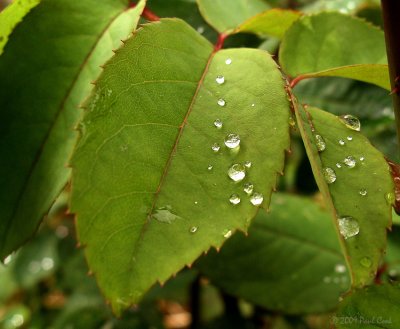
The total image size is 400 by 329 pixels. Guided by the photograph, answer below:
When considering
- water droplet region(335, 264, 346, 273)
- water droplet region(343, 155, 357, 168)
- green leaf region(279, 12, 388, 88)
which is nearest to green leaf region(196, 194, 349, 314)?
water droplet region(335, 264, 346, 273)

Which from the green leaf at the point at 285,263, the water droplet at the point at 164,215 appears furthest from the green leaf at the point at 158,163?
the green leaf at the point at 285,263

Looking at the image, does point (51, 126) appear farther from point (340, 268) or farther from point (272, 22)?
point (340, 268)

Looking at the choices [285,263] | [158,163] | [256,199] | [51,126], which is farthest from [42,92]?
[285,263]

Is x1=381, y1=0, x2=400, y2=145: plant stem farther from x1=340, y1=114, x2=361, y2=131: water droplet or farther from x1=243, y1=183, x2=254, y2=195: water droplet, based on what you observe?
x1=243, y1=183, x2=254, y2=195: water droplet

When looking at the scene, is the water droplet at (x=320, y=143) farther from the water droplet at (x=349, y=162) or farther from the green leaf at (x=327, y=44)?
the green leaf at (x=327, y=44)

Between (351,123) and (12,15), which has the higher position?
(12,15)

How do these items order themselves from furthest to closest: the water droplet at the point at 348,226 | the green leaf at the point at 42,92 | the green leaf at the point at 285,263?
the green leaf at the point at 285,263 < the green leaf at the point at 42,92 < the water droplet at the point at 348,226
